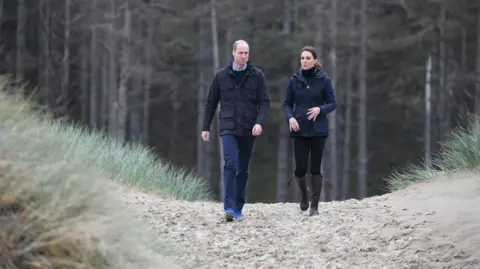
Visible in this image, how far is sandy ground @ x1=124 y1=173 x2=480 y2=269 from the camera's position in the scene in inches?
208

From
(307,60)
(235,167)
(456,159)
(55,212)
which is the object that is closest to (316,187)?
(235,167)

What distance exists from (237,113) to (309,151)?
2.90 feet

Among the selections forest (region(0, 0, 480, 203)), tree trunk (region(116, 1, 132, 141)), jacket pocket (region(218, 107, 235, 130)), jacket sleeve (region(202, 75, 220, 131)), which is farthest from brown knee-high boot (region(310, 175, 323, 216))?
tree trunk (region(116, 1, 132, 141))

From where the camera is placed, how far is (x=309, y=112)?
661 centimetres

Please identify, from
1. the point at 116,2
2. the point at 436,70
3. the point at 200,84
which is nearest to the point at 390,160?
the point at 436,70

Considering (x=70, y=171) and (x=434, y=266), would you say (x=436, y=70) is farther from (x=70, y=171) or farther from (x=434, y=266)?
(x=70, y=171)

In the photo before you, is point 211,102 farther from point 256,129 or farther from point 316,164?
point 316,164

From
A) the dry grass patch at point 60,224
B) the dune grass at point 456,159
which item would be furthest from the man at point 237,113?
the dune grass at point 456,159

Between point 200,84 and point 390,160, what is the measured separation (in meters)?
7.56

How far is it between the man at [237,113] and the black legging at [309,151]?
0.49m

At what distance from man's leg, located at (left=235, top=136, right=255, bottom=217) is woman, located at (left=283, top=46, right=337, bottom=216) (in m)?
0.43

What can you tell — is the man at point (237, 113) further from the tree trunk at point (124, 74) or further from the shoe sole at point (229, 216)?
the tree trunk at point (124, 74)

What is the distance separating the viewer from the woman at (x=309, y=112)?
6656 millimetres

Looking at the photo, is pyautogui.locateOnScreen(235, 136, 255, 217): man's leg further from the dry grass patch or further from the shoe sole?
the dry grass patch
